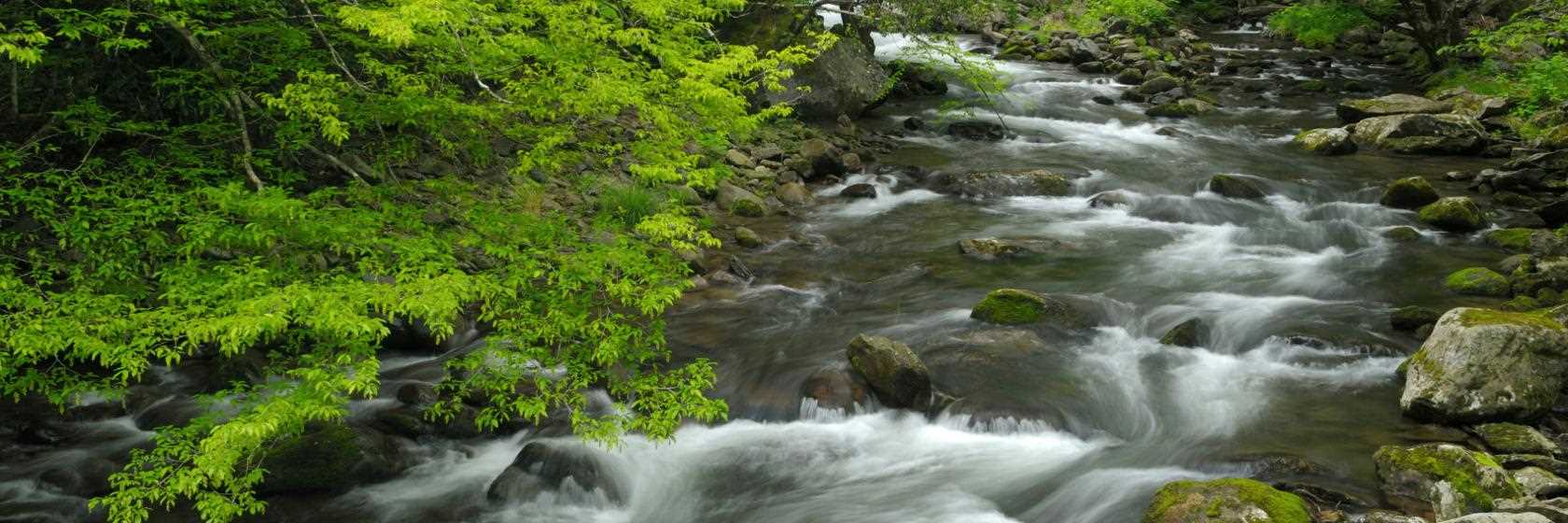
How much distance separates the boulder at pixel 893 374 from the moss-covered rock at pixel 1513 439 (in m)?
4.11

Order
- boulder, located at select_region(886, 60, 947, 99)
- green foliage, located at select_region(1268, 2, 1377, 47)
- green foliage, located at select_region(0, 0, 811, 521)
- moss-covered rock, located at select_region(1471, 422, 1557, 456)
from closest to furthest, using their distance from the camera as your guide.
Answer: green foliage, located at select_region(0, 0, 811, 521)
moss-covered rock, located at select_region(1471, 422, 1557, 456)
boulder, located at select_region(886, 60, 947, 99)
green foliage, located at select_region(1268, 2, 1377, 47)

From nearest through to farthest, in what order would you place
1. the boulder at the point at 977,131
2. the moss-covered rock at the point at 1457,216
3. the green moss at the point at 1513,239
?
the green moss at the point at 1513,239
the moss-covered rock at the point at 1457,216
the boulder at the point at 977,131

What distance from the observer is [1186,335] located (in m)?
10.2

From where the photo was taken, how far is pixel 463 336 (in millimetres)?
10023

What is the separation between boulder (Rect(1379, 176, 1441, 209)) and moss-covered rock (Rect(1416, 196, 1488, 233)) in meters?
0.91

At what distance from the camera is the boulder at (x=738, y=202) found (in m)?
14.4

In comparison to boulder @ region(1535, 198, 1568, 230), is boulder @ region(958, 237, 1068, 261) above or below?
below

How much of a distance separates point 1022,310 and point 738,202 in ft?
16.9

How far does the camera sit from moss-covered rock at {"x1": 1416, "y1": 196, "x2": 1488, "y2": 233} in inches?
508

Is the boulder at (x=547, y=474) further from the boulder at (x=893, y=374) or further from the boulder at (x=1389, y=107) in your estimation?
the boulder at (x=1389, y=107)

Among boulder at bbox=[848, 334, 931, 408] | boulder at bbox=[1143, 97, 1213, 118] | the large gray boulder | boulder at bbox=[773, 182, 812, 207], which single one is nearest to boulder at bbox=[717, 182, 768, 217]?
boulder at bbox=[773, 182, 812, 207]

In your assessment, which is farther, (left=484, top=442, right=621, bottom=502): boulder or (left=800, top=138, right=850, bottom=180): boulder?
(left=800, top=138, right=850, bottom=180): boulder

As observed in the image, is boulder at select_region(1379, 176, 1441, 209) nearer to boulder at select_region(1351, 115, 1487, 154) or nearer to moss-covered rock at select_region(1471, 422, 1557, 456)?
boulder at select_region(1351, 115, 1487, 154)

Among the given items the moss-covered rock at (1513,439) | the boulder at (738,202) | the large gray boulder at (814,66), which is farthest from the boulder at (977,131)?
the moss-covered rock at (1513,439)
